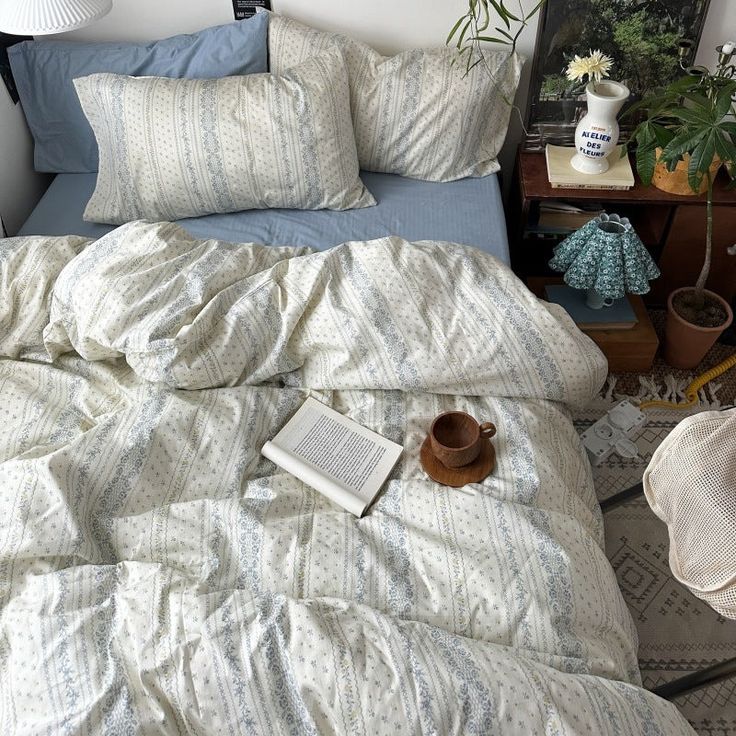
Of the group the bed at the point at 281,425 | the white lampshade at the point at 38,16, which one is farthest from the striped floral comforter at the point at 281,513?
the white lampshade at the point at 38,16

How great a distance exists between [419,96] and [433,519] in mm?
1202

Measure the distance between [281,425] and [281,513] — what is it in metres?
0.21

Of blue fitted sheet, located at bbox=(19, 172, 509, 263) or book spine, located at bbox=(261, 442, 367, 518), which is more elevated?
blue fitted sheet, located at bbox=(19, 172, 509, 263)

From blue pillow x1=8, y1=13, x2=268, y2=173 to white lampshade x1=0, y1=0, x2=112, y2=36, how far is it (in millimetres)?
728

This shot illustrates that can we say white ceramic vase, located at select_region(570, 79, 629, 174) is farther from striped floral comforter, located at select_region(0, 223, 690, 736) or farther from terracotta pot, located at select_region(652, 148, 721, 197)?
striped floral comforter, located at select_region(0, 223, 690, 736)

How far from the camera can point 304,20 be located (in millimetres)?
1935

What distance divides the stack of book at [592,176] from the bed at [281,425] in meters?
0.17

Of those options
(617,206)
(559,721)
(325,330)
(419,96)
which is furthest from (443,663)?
(617,206)

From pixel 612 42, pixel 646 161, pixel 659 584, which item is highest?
pixel 612 42

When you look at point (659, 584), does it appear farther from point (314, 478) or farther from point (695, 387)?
point (314, 478)

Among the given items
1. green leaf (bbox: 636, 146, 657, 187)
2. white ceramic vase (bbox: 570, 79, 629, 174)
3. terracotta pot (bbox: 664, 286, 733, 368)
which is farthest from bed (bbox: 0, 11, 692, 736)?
terracotta pot (bbox: 664, 286, 733, 368)

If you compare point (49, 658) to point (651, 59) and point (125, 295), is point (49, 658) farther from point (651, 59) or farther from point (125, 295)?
point (651, 59)

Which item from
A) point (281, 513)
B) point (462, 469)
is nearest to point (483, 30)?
point (462, 469)

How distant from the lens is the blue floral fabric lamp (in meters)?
1.71
